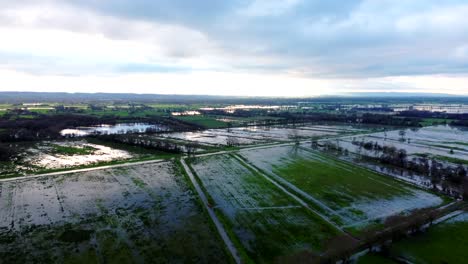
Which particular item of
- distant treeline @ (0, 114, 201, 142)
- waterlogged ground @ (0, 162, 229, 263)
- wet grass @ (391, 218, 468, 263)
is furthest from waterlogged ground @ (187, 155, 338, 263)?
distant treeline @ (0, 114, 201, 142)

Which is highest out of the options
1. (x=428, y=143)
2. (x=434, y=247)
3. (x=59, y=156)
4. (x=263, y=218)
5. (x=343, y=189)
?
(x=428, y=143)

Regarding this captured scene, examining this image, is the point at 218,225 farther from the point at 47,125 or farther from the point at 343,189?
the point at 47,125

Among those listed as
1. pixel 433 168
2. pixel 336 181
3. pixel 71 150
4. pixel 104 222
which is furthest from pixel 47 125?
pixel 433 168

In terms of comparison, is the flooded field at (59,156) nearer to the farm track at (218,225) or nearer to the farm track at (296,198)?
the farm track at (218,225)

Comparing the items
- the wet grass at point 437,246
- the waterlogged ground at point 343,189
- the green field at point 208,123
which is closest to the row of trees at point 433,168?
the waterlogged ground at point 343,189

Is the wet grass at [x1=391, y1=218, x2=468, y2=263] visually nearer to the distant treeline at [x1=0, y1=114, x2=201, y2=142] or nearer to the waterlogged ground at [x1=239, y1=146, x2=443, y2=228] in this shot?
the waterlogged ground at [x1=239, y1=146, x2=443, y2=228]

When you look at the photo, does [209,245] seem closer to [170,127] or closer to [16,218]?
[16,218]
